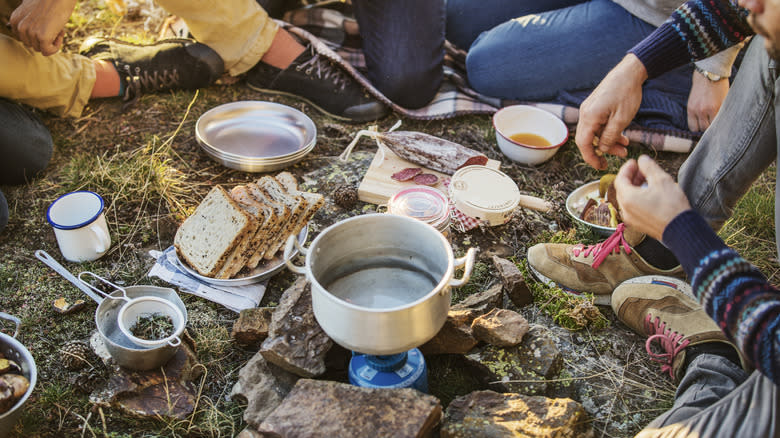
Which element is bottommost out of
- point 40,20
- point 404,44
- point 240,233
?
point 240,233

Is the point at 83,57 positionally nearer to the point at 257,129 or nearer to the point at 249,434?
the point at 257,129

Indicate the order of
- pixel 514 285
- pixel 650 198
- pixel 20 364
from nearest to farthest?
1. pixel 650 198
2. pixel 20 364
3. pixel 514 285

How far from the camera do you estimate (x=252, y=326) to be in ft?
6.92

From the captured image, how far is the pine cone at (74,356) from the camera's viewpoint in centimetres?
205

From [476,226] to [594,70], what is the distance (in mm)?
1337

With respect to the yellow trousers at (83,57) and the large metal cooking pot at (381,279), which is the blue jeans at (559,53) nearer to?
the yellow trousers at (83,57)

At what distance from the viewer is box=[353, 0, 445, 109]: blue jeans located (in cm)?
335

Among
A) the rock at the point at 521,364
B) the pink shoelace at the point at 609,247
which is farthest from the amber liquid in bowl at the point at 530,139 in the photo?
the rock at the point at 521,364

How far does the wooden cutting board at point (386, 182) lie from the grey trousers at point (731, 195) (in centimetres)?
72

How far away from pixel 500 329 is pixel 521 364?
143 mm

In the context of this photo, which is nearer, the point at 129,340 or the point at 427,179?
the point at 129,340

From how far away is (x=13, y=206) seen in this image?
2760 millimetres

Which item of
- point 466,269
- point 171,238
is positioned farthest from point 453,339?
point 171,238

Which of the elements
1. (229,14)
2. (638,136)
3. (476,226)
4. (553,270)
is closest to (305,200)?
(476,226)
